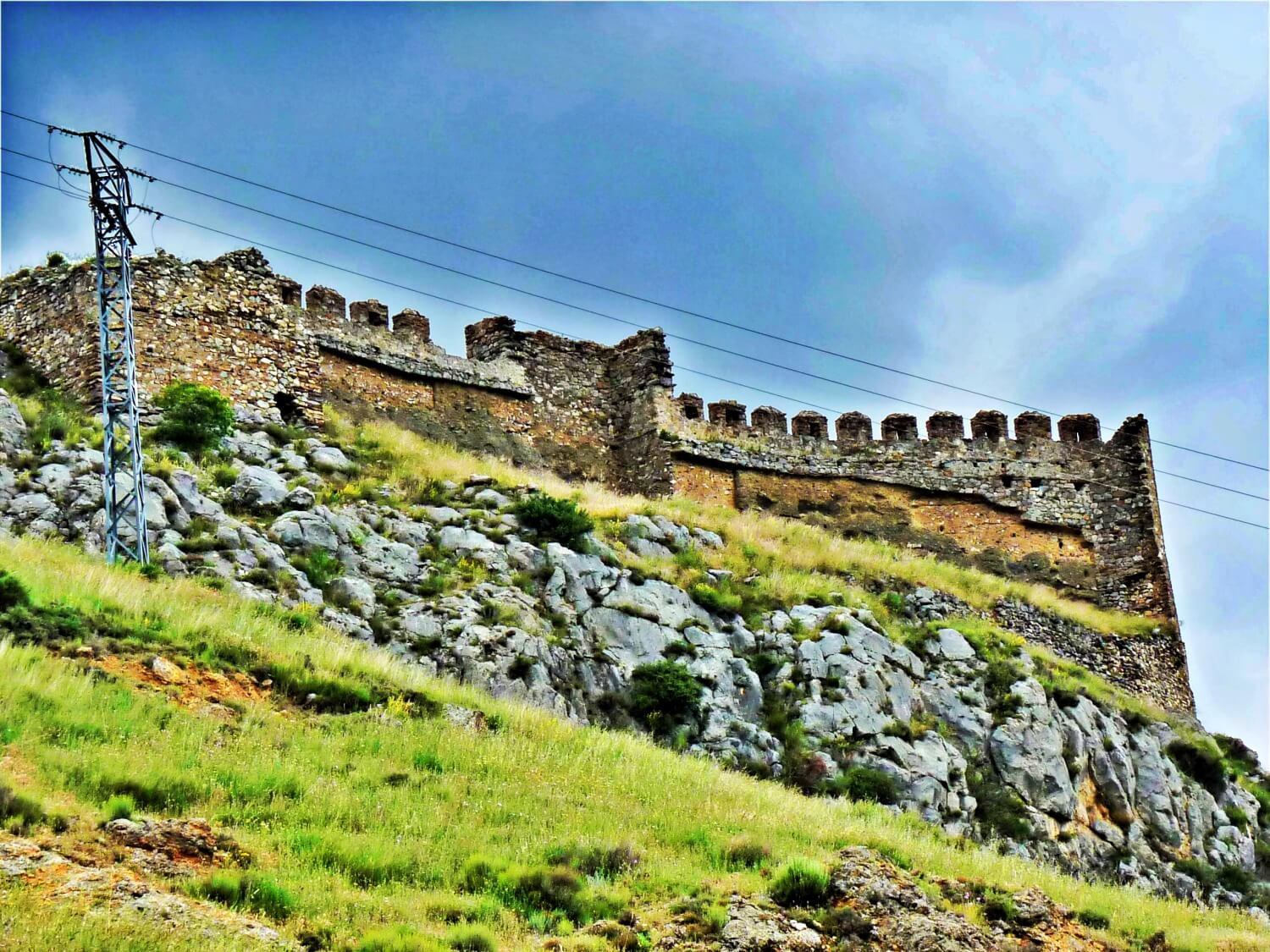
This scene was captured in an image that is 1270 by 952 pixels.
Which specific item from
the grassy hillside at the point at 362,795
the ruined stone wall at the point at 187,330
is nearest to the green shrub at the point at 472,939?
the grassy hillside at the point at 362,795

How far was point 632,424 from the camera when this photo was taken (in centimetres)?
3644

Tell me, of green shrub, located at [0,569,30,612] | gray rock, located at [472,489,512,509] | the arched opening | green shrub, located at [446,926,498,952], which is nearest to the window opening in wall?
the arched opening

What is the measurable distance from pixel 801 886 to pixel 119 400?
15393 mm

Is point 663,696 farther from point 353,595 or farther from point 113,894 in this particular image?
point 113,894

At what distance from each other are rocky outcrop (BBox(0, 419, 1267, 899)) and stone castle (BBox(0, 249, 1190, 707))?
2940 mm

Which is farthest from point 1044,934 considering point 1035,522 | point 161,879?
point 1035,522

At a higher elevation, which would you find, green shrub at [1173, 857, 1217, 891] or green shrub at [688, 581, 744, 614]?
green shrub at [688, 581, 744, 614]

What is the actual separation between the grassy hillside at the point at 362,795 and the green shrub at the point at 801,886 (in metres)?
0.20

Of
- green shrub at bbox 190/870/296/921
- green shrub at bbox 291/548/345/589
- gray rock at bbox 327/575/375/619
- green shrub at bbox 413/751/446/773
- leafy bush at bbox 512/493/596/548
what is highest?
leafy bush at bbox 512/493/596/548

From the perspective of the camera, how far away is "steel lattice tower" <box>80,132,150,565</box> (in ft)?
69.6

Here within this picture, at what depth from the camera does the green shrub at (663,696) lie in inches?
940

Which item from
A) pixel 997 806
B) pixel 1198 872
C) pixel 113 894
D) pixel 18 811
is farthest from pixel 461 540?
pixel 1198 872

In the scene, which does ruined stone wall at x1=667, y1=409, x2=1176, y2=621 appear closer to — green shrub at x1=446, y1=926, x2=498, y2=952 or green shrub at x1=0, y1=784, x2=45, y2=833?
green shrub at x1=446, y1=926, x2=498, y2=952

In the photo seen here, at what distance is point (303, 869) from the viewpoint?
475 inches
